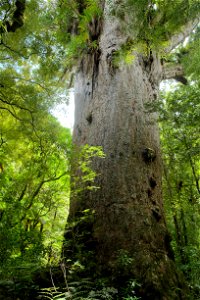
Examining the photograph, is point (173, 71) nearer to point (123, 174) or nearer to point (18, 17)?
point (18, 17)

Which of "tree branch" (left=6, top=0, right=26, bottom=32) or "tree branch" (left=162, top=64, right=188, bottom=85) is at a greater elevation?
"tree branch" (left=162, top=64, right=188, bottom=85)

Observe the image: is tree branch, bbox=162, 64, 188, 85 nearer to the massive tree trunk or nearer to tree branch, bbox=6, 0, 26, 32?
the massive tree trunk

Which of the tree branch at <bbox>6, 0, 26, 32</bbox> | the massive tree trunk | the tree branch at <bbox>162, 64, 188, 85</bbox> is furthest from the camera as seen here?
the tree branch at <bbox>162, 64, 188, 85</bbox>

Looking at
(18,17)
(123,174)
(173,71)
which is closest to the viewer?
(123,174)

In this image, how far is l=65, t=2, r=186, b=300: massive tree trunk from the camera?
326 cm

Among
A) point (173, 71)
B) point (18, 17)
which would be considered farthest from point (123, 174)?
point (173, 71)

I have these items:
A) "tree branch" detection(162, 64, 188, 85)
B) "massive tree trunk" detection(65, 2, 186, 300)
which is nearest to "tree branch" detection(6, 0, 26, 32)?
"massive tree trunk" detection(65, 2, 186, 300)

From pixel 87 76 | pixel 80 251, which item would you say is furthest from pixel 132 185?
pixel 87 76

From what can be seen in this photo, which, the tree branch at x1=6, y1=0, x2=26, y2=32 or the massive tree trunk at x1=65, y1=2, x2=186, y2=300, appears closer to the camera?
the massive tree trunk at x1=65, y1=2, x2=186, y2=300

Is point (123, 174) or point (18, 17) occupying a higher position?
point (18, 17)

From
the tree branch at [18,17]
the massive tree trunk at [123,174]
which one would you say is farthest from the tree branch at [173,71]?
the tree branch at [18,17]

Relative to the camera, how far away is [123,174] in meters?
4.02

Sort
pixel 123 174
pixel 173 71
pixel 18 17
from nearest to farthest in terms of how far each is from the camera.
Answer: pixel 123 174, pixel 18 17, pixel 173 71

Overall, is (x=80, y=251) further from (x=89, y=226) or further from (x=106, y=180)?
(x=106, y=180)
